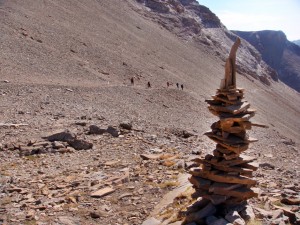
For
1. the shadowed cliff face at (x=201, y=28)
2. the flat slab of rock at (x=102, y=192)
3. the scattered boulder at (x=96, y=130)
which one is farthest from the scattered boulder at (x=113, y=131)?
the shadowed cliff face at (x=201, y=28)

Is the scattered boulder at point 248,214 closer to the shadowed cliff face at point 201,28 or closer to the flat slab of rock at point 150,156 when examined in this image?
the flat slab of rock at point 150,156

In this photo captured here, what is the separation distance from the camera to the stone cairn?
459 inches

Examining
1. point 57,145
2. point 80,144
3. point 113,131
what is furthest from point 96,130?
point 57,145

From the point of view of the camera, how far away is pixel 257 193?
11945 millimetres

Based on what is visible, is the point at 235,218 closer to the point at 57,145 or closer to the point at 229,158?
the point at 229,158

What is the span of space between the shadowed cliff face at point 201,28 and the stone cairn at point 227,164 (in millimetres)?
92037

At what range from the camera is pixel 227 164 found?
11977mm

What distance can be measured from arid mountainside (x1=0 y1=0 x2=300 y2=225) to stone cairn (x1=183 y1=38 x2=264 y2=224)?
0.94 meters

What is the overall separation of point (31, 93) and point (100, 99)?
658 cm

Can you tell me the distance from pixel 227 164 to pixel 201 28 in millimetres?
107559

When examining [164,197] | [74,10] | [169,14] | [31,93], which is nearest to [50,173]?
[164,197]

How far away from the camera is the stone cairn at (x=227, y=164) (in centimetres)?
1165

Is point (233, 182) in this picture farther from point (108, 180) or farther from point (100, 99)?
point (100, 99)

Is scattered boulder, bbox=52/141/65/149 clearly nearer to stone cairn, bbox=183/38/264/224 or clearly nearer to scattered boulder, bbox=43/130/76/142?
scattered boulder, bbox=43/130/76/142
